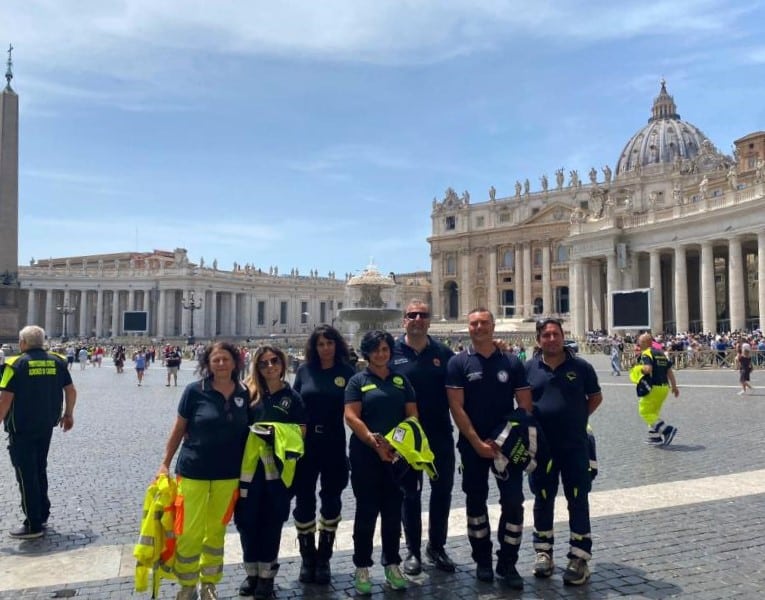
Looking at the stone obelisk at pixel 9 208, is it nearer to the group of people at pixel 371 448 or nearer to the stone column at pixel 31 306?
the group of people at pixel 371 448

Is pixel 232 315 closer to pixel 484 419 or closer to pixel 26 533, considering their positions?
pixel 26 533

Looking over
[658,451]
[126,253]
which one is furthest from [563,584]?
[126,253]

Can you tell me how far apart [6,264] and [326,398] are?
70.3 ft

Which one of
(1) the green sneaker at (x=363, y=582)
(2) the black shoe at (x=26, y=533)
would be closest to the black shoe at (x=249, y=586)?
(1) the green sneaker at (x=363, y=582)

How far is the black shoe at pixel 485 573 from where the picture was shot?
416cm

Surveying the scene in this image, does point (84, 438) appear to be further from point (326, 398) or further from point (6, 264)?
point (6, 264)

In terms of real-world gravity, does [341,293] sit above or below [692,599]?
above

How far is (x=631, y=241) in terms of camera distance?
37.5 metres

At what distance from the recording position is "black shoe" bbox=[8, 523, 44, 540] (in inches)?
200

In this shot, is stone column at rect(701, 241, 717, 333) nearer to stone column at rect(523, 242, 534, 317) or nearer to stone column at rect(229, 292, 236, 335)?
Answer: stone column at rect(523, 242, 534, 317)

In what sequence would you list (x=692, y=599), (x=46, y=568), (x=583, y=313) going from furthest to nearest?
(x=583, y=313) < (x=46, y=568) < (x=692, y=599)

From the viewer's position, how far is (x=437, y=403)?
14.6 ft

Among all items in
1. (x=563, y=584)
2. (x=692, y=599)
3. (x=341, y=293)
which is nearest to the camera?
(x=692, y=599)

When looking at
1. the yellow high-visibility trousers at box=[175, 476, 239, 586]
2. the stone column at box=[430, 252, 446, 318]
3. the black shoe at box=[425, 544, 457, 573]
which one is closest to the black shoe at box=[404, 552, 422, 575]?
the black shoe at box=[425, 544, 457, 573]
